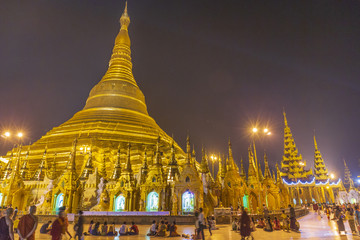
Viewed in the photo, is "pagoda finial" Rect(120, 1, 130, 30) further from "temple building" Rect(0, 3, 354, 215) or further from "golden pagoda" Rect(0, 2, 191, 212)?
"temple building" Rect(0, 3, 354, 215)

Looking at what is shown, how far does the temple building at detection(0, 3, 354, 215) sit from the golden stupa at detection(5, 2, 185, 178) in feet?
0.40

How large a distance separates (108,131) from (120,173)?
412 inches

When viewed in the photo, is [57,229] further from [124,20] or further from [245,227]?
[124,20]

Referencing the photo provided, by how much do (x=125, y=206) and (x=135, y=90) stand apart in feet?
92.8

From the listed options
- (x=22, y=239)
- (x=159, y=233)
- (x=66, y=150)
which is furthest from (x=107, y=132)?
(x=22, y=239)

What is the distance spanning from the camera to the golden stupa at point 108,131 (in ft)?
96.5

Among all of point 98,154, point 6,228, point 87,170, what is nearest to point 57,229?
point 6,228

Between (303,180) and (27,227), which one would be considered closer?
(27,227)

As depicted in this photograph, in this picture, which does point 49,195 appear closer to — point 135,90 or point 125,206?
point 125,206

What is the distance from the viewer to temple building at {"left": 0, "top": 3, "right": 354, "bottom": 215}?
20.5 metres

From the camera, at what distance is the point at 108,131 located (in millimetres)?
33406

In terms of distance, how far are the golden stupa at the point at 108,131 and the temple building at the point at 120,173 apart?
12 centimetres

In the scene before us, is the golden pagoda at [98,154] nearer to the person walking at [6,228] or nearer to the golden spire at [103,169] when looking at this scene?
the golden spire at [103,169]

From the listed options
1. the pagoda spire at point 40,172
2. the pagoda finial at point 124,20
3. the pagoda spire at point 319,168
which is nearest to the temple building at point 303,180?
the pagoda spire at point 319,168
